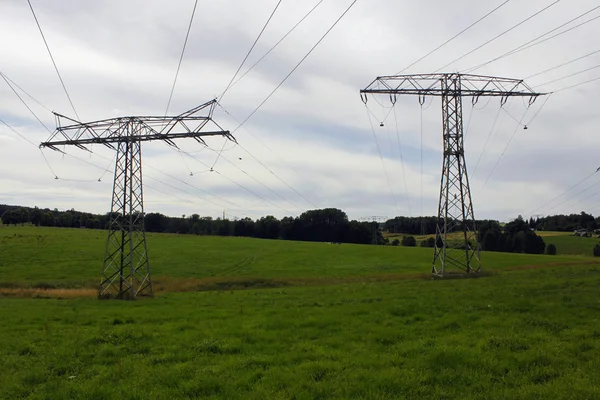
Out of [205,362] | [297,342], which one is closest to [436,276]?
[297,342]

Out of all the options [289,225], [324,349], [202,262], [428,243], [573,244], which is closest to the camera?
[324,349]

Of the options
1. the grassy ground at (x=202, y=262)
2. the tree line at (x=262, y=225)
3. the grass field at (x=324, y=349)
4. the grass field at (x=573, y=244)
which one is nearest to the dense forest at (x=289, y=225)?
the tree line at (x=262, y=225)

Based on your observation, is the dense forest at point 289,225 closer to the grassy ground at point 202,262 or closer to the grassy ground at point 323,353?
the grassy ground at point 202,262

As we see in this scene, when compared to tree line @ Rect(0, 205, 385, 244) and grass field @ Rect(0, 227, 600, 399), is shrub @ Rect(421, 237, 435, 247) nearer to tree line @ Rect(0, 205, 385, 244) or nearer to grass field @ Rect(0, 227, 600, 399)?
tree line @ Rect(0, 205, 385, 244)

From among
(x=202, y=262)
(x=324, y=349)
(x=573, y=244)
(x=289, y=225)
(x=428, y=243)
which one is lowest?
(x=202, y=262)

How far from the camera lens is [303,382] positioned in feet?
29.2

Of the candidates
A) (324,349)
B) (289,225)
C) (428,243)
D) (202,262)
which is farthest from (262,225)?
(324,349)

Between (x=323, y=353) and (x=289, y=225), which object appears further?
(x=289, y=225)

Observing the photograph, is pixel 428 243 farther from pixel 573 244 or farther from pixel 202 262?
pixel 202 262

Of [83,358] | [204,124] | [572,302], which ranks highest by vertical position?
[204,124]

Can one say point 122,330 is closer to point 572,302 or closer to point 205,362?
point 205,362

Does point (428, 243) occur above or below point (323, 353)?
above

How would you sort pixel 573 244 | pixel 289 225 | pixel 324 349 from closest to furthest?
pixel 324 349
pixel 573 244
pixel 289 225

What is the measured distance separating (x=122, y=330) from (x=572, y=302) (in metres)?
17.6
